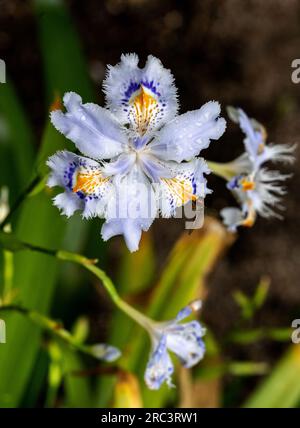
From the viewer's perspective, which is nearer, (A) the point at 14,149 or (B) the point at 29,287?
(B) the point at 29,287

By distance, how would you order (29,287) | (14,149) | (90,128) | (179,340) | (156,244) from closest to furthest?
(90,128) → (179,340) → (29,287) → (14,149) → (156,244)

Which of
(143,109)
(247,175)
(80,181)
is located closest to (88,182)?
(80,181)

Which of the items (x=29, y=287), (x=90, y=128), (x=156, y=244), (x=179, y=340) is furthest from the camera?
(x=156, y=244)

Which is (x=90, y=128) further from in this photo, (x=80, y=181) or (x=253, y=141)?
(x=253, y=141)

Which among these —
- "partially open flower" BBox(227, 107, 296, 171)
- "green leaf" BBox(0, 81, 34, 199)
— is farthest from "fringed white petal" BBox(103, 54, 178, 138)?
"green leaf" BBox(0, 81, 34, 199)

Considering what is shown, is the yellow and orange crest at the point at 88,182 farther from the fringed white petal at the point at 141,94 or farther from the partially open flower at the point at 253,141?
the partially open flower at the point at 253,141

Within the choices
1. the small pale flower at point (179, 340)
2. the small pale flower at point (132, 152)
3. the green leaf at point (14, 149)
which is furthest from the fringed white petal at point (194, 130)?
the green leaf at point (14, 149)

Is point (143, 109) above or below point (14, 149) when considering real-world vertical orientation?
below
